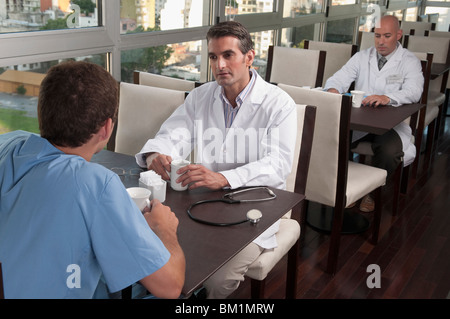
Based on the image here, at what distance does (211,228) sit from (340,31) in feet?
17.6

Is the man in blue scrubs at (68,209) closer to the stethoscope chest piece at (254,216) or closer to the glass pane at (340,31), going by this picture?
the stethoscope chest piece at (254,216)

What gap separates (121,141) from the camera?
2.48m

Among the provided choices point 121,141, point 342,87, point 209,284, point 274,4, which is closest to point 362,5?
point 274,4

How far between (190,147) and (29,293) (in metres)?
1.20

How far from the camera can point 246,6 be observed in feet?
13.8

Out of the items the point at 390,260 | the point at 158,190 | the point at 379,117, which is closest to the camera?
the point at 158,190

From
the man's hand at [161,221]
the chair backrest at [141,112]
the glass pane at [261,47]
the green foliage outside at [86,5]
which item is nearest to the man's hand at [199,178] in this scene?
the man's hand at [161,221]

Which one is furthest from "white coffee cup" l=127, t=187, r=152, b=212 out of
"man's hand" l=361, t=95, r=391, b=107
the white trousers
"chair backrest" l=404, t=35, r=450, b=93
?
→ "chair backrest" l=404, t=35, r=450, b=93

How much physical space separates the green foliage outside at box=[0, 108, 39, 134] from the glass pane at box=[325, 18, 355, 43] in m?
4.06

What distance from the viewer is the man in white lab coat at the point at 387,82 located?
10.2ft

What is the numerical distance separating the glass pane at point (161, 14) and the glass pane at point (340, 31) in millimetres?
2495

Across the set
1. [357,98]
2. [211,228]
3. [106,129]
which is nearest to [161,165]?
[211,228]

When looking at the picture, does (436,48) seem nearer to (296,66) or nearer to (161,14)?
(296,66)
